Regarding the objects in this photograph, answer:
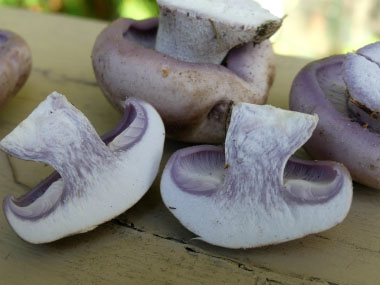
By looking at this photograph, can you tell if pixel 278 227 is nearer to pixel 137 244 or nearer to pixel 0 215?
pixel 137 244

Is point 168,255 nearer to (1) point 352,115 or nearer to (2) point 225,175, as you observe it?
(2) point 225,175

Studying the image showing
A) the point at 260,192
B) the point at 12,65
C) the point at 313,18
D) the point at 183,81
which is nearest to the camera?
the point at 260,192

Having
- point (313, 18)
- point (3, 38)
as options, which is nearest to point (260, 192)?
point (3, 38)

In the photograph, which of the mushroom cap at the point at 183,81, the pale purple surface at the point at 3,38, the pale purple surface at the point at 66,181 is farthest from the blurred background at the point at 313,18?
the pale purple surface at the point at 66,181

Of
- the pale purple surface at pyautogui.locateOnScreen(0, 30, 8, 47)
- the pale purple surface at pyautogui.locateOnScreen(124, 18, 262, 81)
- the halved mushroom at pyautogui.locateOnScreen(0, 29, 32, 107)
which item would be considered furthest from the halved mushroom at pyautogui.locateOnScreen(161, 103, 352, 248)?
the pale purple surface at pyautogui.locateOnScreen(0, 30, 8, 47)

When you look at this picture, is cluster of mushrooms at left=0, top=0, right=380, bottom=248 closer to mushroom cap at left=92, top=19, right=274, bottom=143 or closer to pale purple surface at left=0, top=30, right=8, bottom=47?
mushroom cap at left=92, top=19, right=274, bottom=143

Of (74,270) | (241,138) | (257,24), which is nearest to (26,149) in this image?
(74,270)
